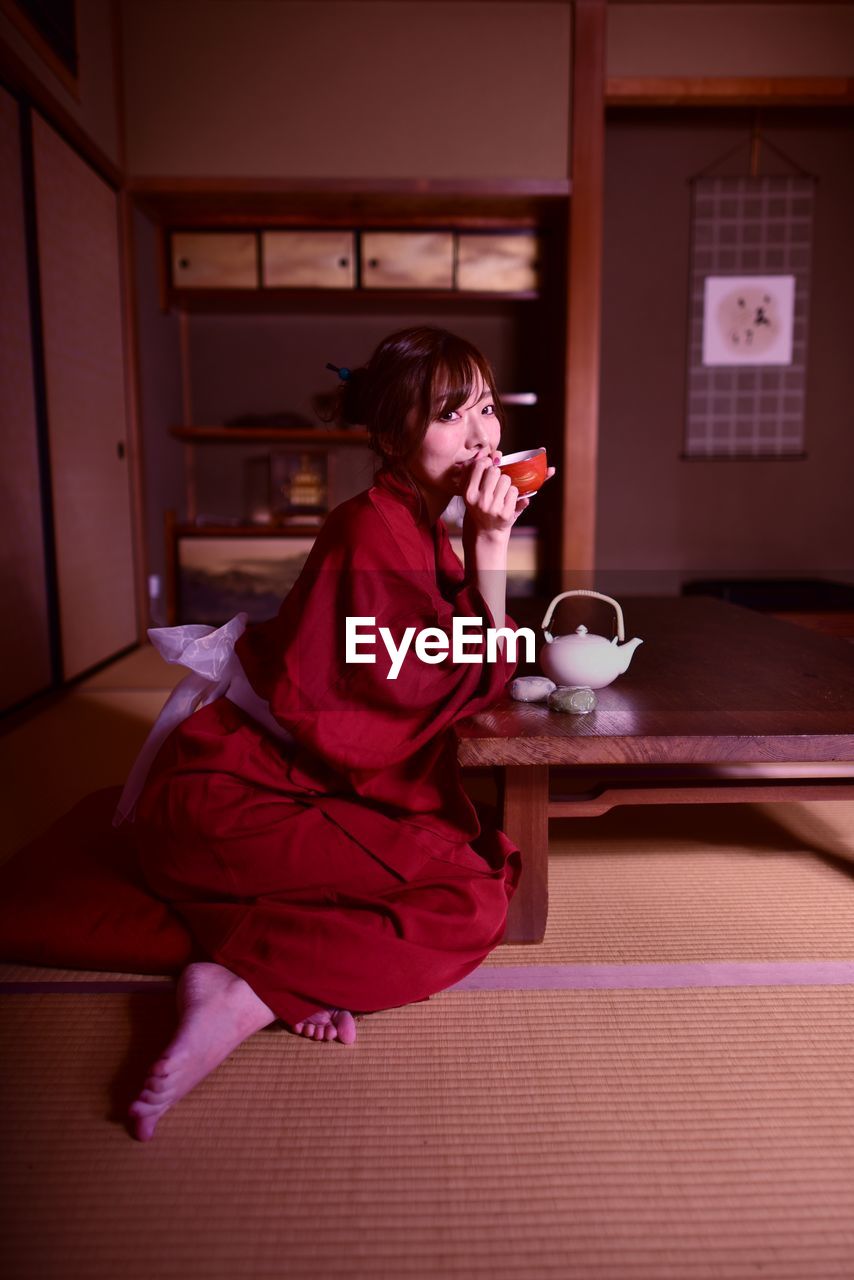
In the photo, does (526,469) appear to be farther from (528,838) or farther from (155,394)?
(155,394)

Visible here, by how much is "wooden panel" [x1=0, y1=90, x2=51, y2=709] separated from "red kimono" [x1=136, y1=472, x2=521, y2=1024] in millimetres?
1804

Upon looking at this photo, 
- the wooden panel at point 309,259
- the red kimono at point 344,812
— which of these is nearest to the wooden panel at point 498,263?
the wooden panel at point 309,259

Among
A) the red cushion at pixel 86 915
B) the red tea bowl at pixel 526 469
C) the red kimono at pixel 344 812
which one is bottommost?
the red cushion at pixel 86 915

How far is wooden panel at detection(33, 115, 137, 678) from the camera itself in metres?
3.05

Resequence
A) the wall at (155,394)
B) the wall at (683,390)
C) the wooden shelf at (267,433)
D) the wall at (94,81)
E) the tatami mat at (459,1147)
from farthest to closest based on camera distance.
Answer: the wall at (683,390) → the wooden shelf at (267,433) → the wall at (155,394) → the wall at (94,81) → the tatami mat at (459,1147)

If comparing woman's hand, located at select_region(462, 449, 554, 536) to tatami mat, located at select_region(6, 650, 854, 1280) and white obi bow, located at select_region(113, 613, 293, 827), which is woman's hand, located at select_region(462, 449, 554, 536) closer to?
white obi bow, located at select_region(113, 613, 293, 827)

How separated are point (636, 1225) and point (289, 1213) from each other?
344mm

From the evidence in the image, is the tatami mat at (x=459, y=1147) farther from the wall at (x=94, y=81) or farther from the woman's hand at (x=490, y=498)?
the wall at (x=94, y=81)

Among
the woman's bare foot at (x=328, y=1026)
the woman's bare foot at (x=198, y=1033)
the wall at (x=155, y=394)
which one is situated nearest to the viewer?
the woman's bare foot at (x=198, y=1033)

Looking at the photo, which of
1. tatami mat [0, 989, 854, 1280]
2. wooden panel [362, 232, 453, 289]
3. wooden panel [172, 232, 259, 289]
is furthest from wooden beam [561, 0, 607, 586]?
tatami mat [0, 989, 854, 1280]

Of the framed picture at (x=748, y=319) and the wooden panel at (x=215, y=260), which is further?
the framed picture at (x=748, y=319)

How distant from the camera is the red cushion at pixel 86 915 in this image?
4.11 ft

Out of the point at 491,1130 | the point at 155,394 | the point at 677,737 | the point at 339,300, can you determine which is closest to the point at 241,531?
the point at 155,394

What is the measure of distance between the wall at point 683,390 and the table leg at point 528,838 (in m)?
3.65
